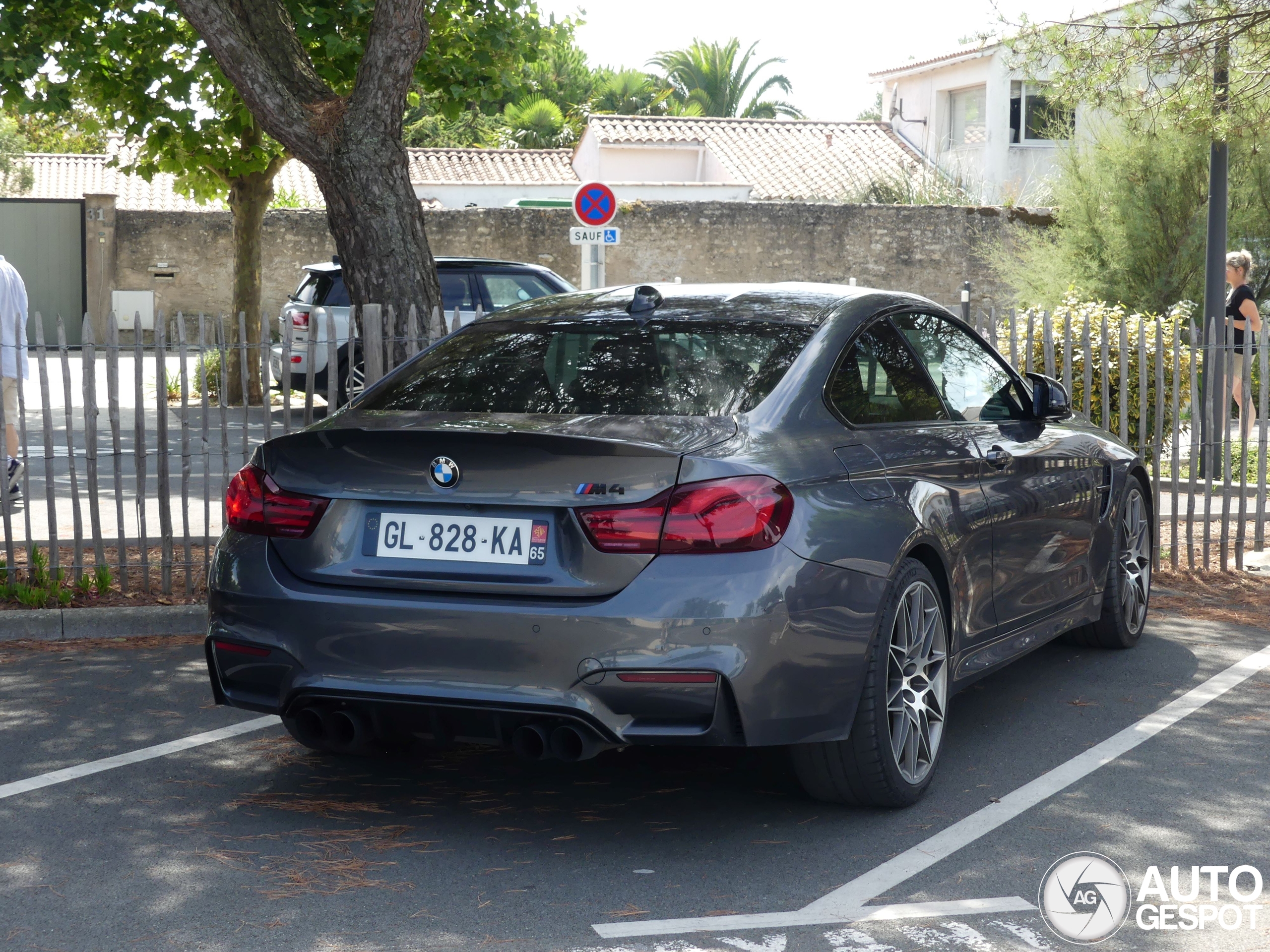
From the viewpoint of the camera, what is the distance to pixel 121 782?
469cm

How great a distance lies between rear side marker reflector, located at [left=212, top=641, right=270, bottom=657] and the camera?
4.12 meters

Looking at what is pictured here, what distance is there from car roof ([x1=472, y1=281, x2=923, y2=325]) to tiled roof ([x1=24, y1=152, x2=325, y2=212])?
33862 millimetres

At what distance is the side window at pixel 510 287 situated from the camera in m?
17.1

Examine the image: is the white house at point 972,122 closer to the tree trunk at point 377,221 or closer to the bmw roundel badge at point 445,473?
the tree trunk at point 377,221

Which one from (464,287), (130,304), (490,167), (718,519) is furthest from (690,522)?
(490,167)

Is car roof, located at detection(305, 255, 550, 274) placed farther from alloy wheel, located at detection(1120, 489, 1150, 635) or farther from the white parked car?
alloy wheel, located at detection(1120, 489, 1150, 635)

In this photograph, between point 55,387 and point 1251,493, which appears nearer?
point 1251,493

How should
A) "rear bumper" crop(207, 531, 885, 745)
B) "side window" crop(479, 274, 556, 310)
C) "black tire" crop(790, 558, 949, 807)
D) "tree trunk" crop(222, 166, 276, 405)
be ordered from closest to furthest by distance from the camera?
"rear bumper" crop(207, 531, 885, 745) < "black tire" crop(790, 558, 949, 807) < "side window" crop(479, 274, 556, 310) < "tree trunk" crop(222, 166, 276, 405)

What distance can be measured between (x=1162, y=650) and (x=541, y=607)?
152 inches

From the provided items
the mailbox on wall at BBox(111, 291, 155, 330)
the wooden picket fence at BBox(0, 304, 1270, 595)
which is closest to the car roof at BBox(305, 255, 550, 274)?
the wooden picket fence at BBox(0, 304, 1270, 595)

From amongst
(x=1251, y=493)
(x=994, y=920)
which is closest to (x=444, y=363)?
(x=994, y=920)

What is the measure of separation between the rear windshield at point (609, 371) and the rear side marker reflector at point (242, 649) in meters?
0.85

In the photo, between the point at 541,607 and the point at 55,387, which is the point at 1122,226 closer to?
the point at 55,387

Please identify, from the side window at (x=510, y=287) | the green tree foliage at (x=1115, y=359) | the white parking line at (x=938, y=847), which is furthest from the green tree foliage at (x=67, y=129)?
the white parking line at (x=938, y=847)
